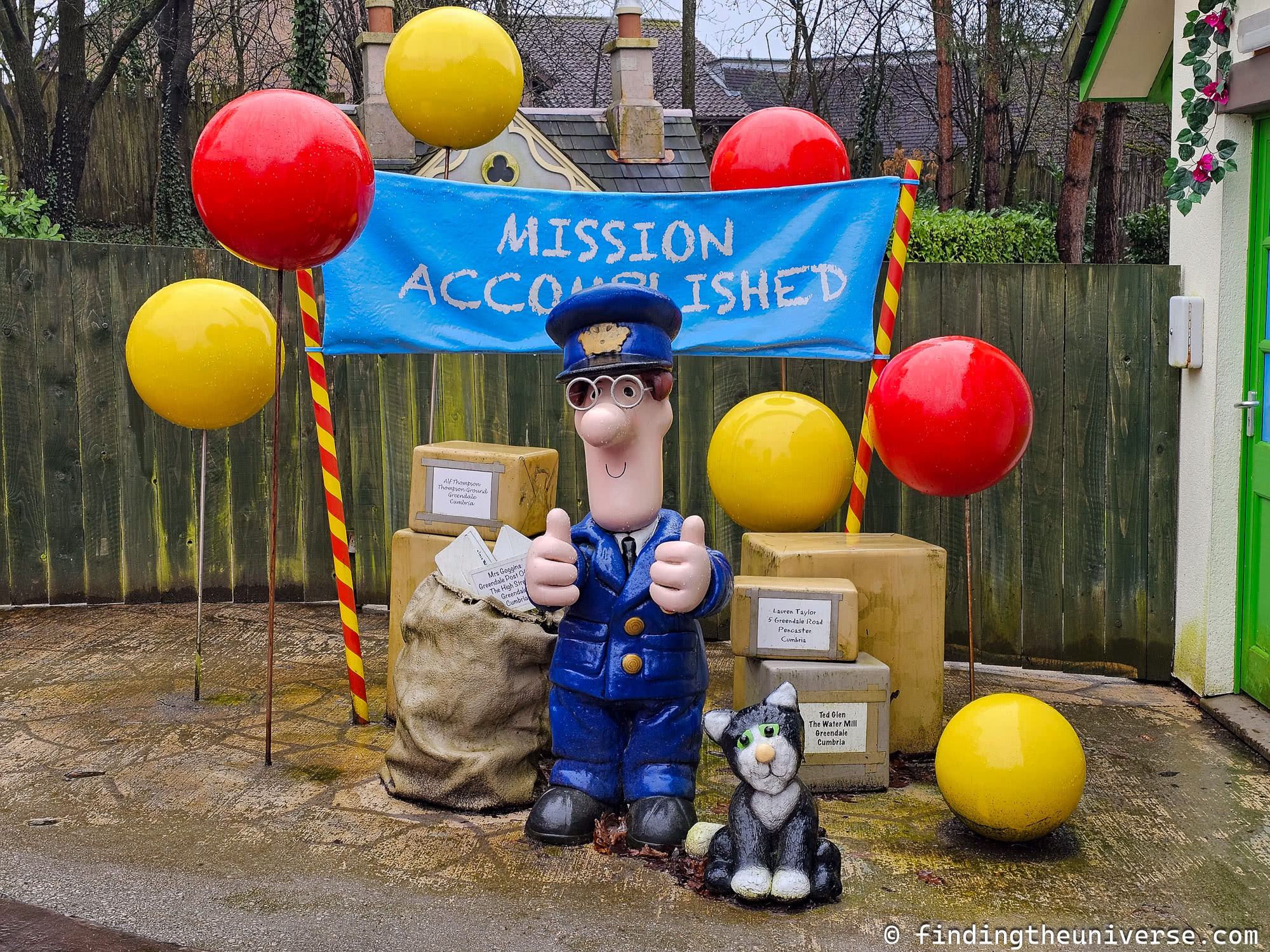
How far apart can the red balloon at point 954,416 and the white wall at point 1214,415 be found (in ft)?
4.47

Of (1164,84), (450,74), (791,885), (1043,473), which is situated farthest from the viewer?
(1164,84)

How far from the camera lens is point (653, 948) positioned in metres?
2.94

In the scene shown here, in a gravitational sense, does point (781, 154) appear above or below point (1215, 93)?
below

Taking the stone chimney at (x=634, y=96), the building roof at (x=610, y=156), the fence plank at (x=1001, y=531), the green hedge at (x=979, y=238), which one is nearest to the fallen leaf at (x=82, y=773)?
the fence plank at (x=1001, y=531)

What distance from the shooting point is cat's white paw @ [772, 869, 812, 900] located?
10.2 ft

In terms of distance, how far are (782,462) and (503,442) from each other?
1.94 m

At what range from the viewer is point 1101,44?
5.43 metres

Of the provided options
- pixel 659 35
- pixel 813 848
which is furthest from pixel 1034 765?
pixel 659 35

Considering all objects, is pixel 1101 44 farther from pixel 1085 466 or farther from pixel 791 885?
pixel 791 885

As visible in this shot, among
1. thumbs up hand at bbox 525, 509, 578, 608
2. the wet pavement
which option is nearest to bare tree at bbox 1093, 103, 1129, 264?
the wet pavement

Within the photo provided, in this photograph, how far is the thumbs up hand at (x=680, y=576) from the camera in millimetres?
3389

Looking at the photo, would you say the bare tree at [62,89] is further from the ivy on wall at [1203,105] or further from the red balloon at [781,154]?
the ivy on wall at [1203,105]

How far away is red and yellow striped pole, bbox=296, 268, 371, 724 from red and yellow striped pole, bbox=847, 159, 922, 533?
6.10ft

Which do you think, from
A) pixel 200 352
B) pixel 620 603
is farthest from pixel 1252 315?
pixel 200 352
